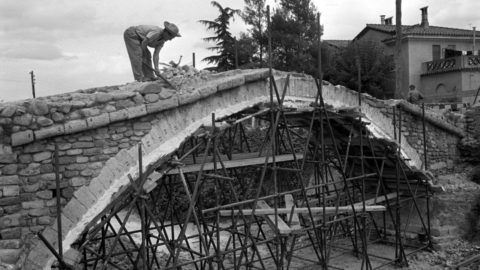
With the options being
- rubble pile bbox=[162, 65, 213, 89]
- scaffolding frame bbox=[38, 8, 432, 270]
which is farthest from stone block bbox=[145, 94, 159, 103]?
scaffolding frame bbox=[38, 8, 432, 270]

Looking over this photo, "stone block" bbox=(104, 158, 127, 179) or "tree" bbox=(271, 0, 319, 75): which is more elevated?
"tree" bbox=(271, 0, 319, 75)

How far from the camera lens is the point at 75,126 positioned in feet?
19.4

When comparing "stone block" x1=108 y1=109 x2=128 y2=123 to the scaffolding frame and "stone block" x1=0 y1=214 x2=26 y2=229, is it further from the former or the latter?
"stone block" x1=0 y1=214 x2=26 y2=229

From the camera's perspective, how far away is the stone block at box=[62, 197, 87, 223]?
584cm

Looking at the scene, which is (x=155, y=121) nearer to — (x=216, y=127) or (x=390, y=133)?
(x=216, y=127)

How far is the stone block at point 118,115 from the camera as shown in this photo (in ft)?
20.4

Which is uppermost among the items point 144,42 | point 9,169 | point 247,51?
point 247,51

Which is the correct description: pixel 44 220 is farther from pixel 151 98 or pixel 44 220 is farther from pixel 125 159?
pixel 151 98

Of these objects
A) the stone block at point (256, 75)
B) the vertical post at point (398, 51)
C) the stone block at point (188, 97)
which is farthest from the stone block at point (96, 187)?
the vertical post at point (398, 51)

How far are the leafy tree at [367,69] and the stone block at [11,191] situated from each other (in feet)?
48.9

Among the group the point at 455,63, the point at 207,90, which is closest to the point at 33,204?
the point at 207,90

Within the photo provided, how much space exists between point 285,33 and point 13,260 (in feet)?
57.8

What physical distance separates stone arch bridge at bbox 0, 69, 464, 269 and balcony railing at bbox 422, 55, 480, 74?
18.4 meters

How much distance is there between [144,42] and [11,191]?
3.04 meters
